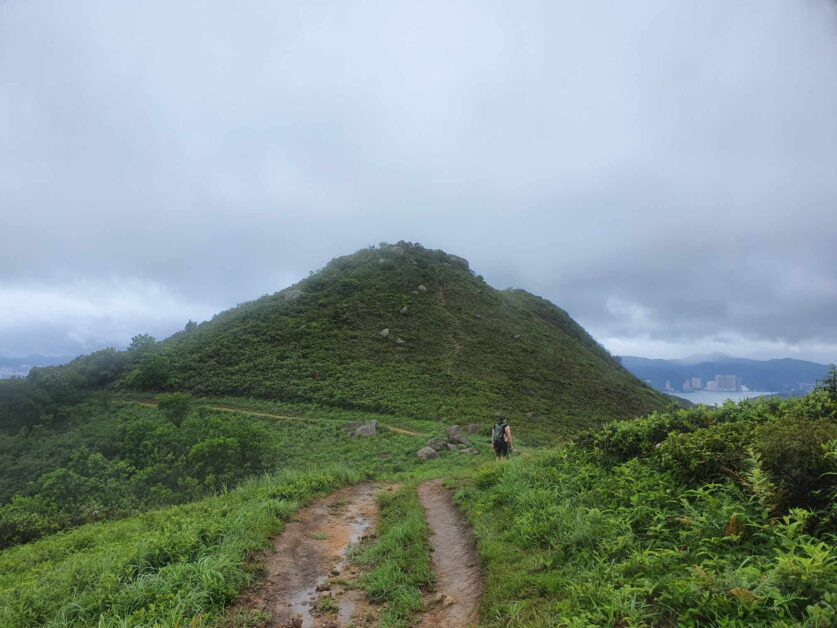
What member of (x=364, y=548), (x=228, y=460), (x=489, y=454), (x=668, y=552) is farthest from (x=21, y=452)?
(x=668, y=552)

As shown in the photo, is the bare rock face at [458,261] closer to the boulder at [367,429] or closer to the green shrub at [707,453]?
the boulder at [367,429]

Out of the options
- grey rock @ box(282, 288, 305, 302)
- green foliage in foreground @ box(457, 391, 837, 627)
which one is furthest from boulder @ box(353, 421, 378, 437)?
grey rock @ box(282, 288, 305, 302)

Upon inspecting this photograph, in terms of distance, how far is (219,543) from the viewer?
7586 mm

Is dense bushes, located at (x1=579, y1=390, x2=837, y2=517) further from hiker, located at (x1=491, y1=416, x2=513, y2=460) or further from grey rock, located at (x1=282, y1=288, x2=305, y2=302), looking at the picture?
grey rock, located at (x1=282, y1=288, x2=305, y2=302)

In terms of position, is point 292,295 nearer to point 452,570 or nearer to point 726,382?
point 452,570

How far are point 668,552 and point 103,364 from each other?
1772 inches

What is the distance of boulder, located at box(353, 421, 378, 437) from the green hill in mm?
4802

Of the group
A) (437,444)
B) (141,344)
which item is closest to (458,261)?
(141,344)

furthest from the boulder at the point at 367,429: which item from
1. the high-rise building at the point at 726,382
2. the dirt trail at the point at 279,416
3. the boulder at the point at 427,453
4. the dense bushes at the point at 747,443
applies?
the high-rise building at the point at 726,382

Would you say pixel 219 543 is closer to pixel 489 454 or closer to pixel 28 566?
pixel 28 566

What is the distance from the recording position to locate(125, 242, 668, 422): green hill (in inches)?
1391

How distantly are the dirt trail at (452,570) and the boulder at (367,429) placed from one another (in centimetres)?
1460

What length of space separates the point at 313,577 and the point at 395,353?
35.3 metres

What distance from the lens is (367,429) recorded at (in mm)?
25719
